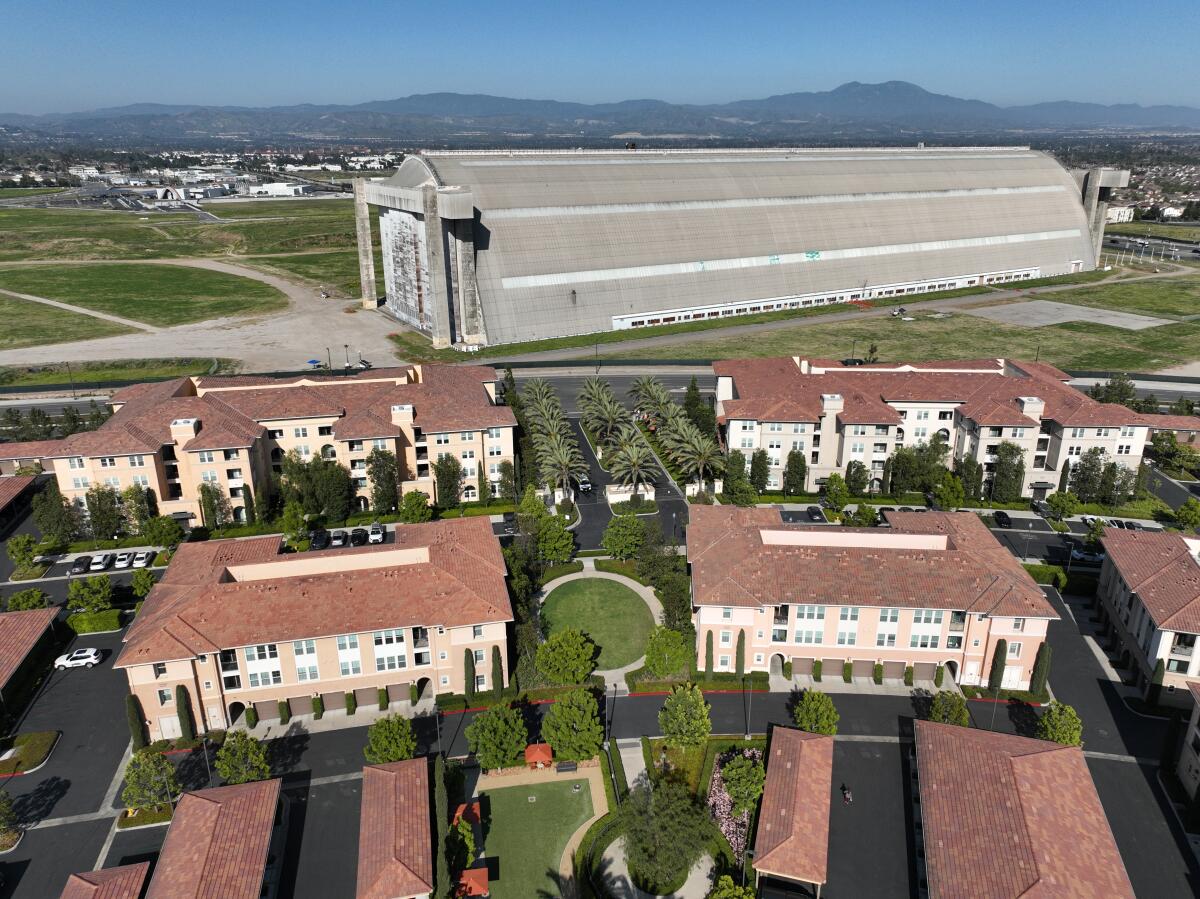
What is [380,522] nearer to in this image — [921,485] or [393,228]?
[921,485]

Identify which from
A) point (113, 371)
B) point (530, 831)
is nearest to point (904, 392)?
point (530, 831)

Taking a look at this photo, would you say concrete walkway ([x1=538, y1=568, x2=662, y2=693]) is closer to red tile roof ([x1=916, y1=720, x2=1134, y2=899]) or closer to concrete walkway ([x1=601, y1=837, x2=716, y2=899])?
concrete walkway ([x1=601, y1=837, x2=716, y2=899])

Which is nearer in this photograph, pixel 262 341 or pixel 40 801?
pixel 40 801

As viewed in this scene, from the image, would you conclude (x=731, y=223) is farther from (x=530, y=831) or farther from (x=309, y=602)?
(x=530, y=831)

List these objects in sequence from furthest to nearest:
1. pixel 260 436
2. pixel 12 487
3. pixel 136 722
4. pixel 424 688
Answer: pixel 12 487 → pixel 260 436 → pixel 424 688 → pixel 136 722

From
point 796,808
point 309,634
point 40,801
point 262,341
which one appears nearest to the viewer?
point 796,808

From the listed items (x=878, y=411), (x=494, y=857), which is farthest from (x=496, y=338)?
(x=494, y=857)

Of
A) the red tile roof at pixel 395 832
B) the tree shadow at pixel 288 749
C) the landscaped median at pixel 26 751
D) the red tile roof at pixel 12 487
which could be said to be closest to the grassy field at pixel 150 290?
the red tile roof at pixel 12 487

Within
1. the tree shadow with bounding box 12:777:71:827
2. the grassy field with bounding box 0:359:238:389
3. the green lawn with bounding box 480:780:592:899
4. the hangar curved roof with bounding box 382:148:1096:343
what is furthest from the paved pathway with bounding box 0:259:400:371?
the green lawn with bounding box 480:780:592:899
